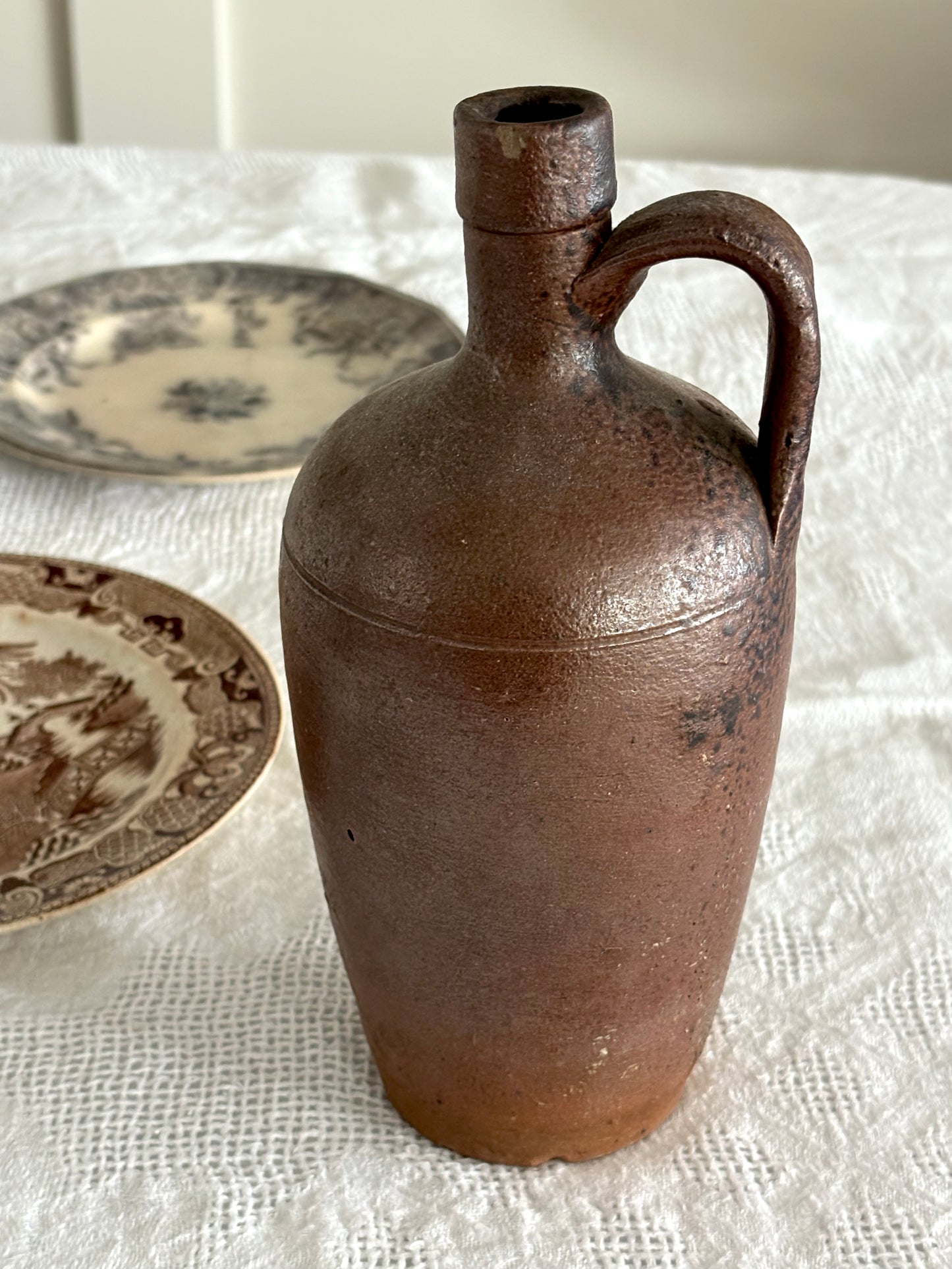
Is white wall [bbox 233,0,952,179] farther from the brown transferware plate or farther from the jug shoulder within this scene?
the jug shoulder

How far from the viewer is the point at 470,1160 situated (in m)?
0.81

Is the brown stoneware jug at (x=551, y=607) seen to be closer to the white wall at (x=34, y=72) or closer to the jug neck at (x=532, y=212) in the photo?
the jug neck at (x=532, y=212)

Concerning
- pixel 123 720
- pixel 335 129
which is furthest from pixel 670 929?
pixel 335 129

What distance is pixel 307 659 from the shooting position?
71cm

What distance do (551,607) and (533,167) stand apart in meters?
0.18

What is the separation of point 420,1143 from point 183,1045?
0.51 ft

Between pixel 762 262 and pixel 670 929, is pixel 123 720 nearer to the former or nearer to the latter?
pixel 670 929

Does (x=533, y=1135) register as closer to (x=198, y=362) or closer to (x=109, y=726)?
(x=109, y=726)

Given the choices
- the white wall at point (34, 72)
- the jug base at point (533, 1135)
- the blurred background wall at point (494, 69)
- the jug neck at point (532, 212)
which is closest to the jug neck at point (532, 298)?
the jug neck at point (532, 212)

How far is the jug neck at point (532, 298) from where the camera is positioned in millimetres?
651

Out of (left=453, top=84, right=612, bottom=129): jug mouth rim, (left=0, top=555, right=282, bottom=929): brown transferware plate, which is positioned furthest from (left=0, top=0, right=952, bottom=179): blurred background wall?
(left=453, top=84, right=612, bottom=129): jug mouth rim

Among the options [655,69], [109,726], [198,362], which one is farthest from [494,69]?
[109,726]

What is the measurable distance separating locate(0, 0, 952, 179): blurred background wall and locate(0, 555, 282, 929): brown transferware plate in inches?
76.5

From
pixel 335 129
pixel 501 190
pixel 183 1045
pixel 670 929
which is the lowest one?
pixel 335 129
